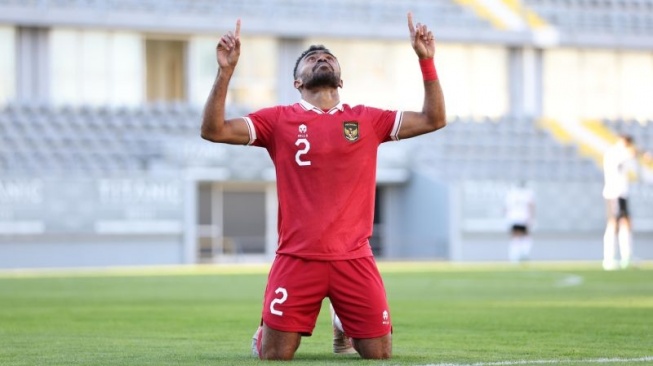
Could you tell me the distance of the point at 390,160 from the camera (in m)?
39.3

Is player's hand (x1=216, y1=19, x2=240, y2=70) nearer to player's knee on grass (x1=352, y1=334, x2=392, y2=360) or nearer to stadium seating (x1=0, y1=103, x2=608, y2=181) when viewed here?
player's knee on grass (x1=352, y1=334, x2=392, y2=360)

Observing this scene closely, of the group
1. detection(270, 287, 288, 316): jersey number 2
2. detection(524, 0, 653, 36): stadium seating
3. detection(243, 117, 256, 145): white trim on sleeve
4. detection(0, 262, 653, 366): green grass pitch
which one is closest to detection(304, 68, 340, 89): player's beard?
detection(243, 117, 256, 145): white trim on sleeve

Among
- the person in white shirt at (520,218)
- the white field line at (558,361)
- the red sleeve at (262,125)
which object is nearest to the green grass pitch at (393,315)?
the white field line at (558,361)

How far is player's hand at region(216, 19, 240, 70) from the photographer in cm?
750

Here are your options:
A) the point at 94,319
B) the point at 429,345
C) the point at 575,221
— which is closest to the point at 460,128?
the point at 575,221

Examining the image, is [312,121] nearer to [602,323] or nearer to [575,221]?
[602,323]

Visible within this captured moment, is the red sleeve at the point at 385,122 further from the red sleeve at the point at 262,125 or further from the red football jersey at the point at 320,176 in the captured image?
the red sleeve at the point at 262,125

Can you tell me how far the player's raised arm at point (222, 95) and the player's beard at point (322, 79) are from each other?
1.70 ft

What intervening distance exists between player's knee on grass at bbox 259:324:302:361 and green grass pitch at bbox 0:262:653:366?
0.42ft

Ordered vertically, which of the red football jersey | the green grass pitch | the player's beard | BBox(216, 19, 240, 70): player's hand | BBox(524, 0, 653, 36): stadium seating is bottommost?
the green grass pitch

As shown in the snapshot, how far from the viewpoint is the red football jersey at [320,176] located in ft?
26.0

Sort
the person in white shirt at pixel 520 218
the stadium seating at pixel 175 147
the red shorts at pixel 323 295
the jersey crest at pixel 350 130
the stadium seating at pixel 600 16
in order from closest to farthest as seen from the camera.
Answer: the red shorts at pixel 323 295 < the jersey crest at pixel 350 130 < the person in white shirt at pixel 520 218 < the stadium seating at pixel 175 147 < the stadium seating at pixel 600 16

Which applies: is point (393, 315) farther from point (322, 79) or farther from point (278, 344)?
point (322, 79)

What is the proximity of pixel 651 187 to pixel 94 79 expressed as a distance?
16493 mm
